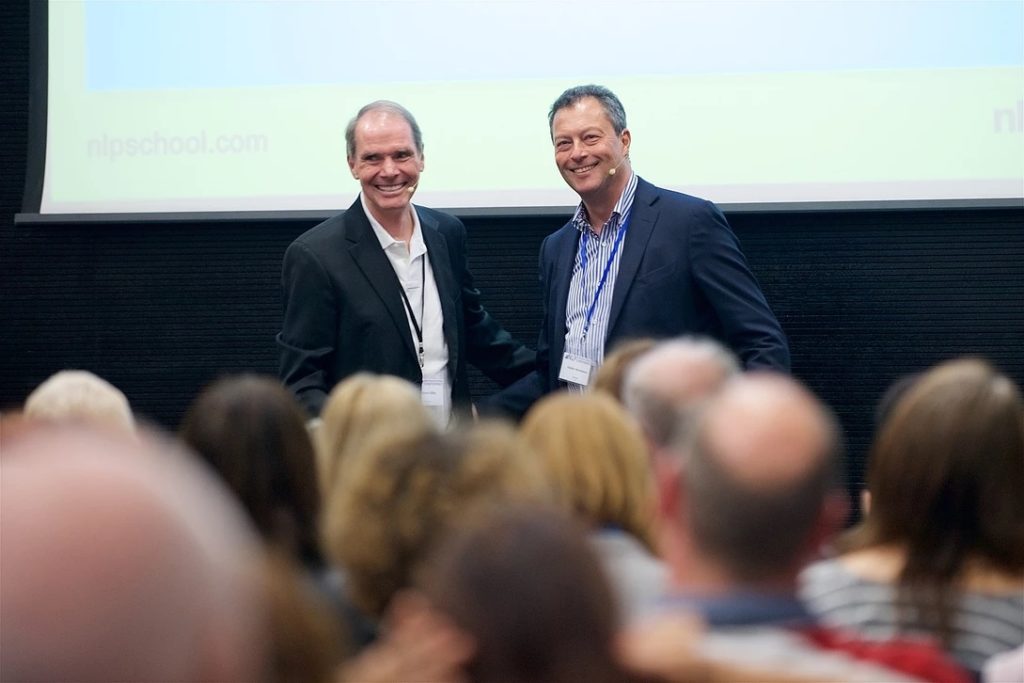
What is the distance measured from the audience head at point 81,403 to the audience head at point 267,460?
337 millimetres

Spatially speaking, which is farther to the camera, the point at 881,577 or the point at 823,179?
the point at 823,179

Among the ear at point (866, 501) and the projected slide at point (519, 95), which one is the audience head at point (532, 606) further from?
the projected slide at point (519, 95)

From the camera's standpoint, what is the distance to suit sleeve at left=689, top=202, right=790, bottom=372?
3.34 m

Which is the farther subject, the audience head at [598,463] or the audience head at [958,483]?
the audience head at [598,463]

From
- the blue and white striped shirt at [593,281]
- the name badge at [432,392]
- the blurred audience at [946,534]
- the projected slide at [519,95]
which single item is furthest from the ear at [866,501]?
the projected slide at [519,95]

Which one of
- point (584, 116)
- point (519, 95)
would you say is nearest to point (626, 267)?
point (584, 116)

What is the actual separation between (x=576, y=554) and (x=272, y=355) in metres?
4.35

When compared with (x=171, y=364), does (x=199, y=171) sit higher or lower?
higher

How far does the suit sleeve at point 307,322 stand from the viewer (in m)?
3.39

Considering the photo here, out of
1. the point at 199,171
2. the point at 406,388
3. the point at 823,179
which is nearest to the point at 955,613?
the point at 406,388

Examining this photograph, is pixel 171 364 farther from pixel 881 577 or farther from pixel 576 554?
pixel 576 554

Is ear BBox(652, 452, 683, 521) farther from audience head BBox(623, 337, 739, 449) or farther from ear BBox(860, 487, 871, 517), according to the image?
audience head BBox(623, 337, 739, 449)

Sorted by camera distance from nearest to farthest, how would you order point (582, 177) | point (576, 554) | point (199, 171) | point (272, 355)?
point (576, 554) < point (582, 177) < point (199, 171) < point (272, 355)

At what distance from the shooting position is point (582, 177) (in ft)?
11.7
